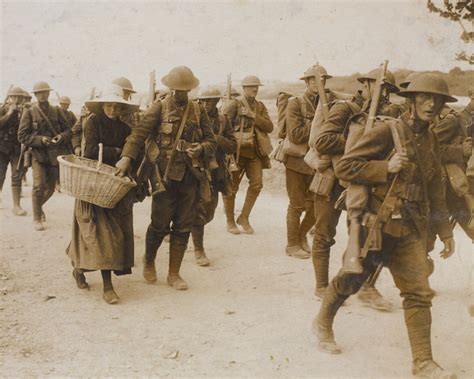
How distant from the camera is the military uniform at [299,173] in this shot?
732 centimetres

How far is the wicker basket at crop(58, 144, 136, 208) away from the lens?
5273 millimetres

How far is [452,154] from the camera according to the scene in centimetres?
591

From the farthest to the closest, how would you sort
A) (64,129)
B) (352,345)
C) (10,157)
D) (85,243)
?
(10,157) → (64,129) → (85,243) → (352,345)

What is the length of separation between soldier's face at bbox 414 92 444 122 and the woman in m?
2.77

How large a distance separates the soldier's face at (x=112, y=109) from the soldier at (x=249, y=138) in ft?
10.9

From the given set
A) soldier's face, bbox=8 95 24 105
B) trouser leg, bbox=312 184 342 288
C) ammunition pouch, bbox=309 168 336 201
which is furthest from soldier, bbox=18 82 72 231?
ammunition pouch, bbox=309 168 336 201

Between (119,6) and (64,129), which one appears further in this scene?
(119,6)

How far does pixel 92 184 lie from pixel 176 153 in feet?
3.52

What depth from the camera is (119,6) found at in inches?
681

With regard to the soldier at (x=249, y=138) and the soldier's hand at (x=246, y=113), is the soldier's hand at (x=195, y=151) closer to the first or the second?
the soldier at (x=249, y=138)

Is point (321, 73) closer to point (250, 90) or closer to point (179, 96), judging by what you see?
point (179, 96)

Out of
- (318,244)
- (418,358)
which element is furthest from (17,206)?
(418,358)

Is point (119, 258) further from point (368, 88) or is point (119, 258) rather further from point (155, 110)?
point (368, 88)

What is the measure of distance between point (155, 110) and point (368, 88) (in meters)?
2.12
